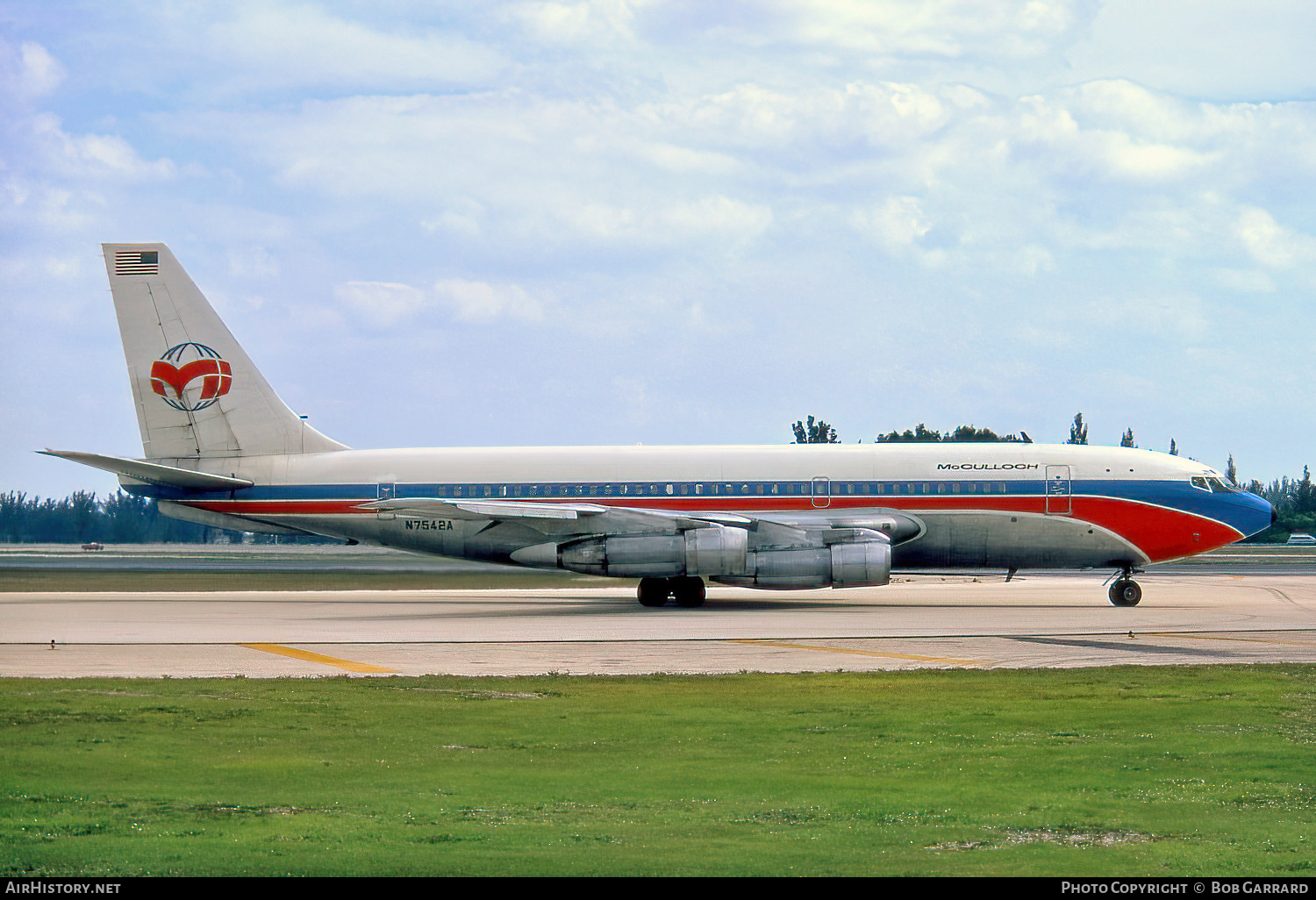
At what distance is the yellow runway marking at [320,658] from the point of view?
60.6 ft

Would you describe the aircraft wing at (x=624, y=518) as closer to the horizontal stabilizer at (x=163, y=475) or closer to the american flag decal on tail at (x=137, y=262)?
the horizontal stabilizer at (x=163, y=475)

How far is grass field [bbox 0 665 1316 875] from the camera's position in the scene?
7.50m

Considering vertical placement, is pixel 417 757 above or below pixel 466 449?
below

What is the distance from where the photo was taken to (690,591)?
34438 mm

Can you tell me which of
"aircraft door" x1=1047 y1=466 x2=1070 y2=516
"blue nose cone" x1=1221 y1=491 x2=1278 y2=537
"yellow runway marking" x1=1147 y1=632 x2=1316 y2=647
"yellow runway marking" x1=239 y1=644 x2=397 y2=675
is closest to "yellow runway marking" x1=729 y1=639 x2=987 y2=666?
Result: "yellow runway marking" x1=1147 y1=632 x2=1316 y2=647

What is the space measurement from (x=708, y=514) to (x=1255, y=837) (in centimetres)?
2632

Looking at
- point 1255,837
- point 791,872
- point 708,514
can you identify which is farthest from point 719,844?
point 708,514

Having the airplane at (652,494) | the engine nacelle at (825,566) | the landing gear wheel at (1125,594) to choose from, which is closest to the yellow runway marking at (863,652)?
the engine nacelle at (825,566)

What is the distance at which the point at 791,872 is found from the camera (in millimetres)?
7117

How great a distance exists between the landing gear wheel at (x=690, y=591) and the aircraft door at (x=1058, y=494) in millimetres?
9786

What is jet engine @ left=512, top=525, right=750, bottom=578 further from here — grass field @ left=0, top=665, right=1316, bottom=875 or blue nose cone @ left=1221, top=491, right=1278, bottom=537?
grass field @ left=0, top=665, right=1316, bottom=875

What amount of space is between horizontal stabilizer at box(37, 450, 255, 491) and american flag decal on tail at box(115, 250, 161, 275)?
5603 mm
